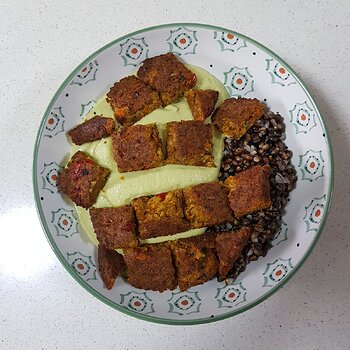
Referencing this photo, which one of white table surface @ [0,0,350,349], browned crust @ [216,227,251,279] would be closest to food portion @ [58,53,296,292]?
browned crust @ [216,227,251,279]

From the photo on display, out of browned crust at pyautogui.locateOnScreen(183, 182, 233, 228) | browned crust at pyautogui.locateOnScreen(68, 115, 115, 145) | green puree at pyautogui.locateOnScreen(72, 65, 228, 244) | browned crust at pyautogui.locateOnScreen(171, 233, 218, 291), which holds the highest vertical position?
browned crust at pyautogui.locateOnScreen(68, 115, 115, 145)

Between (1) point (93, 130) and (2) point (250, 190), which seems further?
(1) point (93, 130)

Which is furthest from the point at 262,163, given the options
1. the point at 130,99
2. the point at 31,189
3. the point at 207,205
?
the point at 31,189

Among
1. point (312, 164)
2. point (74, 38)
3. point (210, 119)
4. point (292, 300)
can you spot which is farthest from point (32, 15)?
point (292, 300)

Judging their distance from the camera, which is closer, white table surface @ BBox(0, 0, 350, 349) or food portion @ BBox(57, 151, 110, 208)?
food portion @ BBox(57, 151, 110, 208)

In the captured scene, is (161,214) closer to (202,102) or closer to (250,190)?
(250,190)

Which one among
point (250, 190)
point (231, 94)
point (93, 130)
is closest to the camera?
point (250, 190)

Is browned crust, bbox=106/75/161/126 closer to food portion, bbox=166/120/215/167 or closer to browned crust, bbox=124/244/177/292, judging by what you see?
food portion, bbox=166/120/215/167
